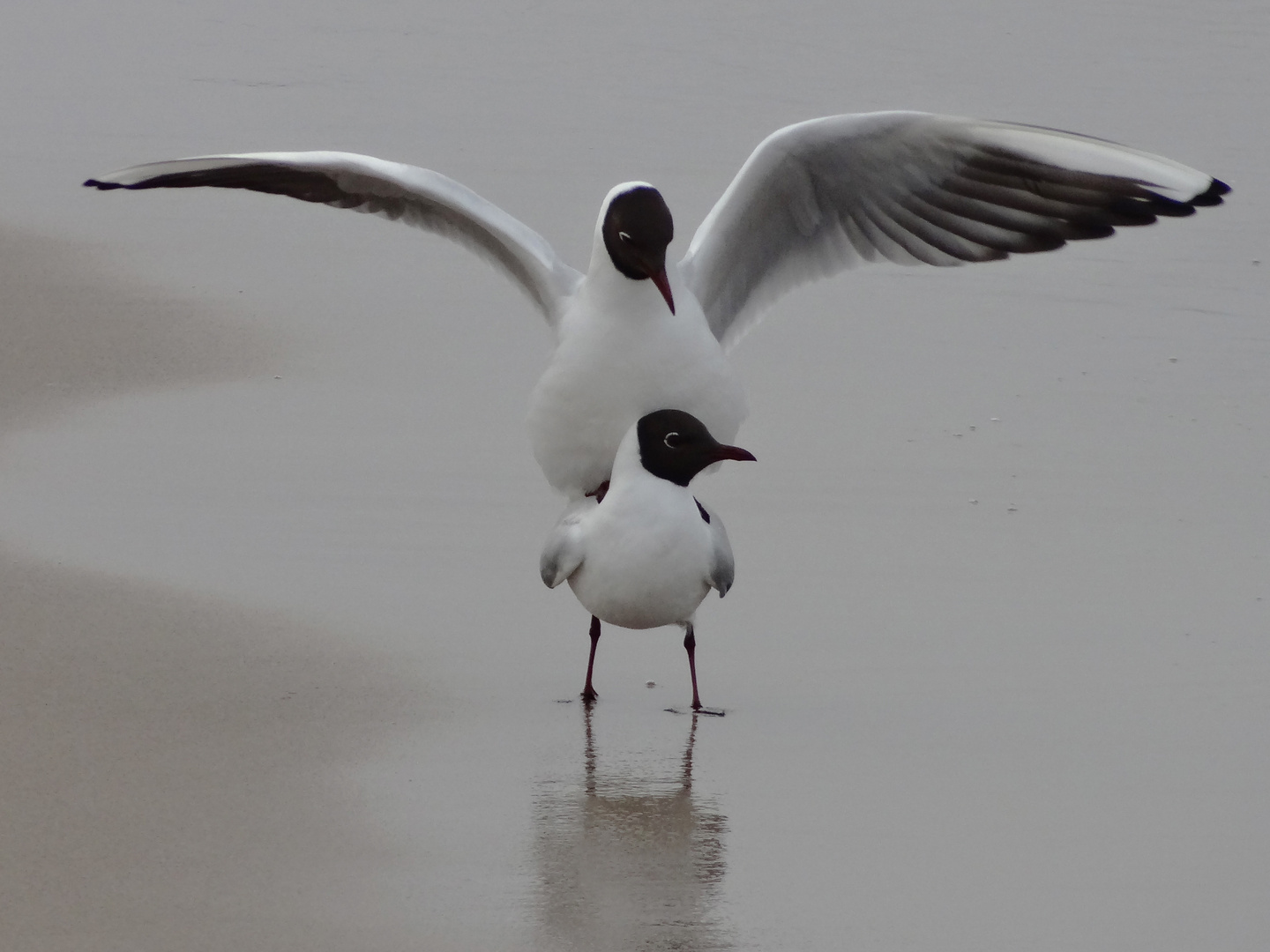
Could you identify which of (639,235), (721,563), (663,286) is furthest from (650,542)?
(639,235)

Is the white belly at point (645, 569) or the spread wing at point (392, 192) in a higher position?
the spread wing at point (392, 192)

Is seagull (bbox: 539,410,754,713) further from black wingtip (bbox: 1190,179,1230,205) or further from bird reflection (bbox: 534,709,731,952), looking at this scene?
black wingtip (bbox: 1190,179,1230,205)

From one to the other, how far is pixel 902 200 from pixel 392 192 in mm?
1419

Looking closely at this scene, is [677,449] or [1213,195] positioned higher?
[1213,195]

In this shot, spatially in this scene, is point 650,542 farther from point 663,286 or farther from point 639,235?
point 639,235

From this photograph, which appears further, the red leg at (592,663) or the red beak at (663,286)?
the red beak at (663,286)

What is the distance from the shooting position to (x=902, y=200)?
5605mm

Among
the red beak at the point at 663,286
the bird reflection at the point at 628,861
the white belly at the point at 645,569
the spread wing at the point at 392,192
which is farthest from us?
the spread wing at the point at 392,192

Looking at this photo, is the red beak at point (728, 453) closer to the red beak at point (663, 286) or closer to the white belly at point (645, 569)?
the white belly at point (645, 569)

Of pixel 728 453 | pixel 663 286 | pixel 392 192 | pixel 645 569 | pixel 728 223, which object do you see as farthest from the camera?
pixel 392 192

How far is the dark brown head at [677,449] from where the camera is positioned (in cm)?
489

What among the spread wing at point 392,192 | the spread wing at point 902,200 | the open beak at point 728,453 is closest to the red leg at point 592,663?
the open beak at point 728,453

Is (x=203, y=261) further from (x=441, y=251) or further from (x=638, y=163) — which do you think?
(x=638, y=163)

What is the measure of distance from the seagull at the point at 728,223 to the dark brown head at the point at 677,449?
0.26 m
